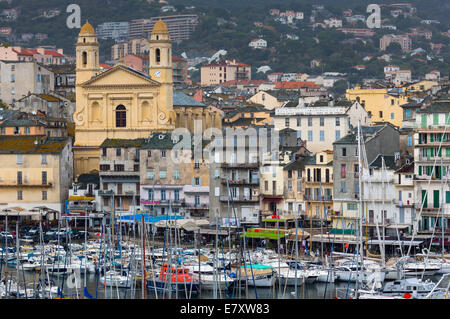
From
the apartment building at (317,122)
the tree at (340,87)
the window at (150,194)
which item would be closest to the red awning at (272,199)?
the window at (150,194)

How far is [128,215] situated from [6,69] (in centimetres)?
3777

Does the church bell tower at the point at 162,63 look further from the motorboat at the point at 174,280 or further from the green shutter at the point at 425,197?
the motorboat at the point at 174,280

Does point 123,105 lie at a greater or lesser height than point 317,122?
greater

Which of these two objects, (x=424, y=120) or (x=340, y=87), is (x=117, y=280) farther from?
(x=340, y=87)

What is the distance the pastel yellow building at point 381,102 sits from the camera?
3302 inches

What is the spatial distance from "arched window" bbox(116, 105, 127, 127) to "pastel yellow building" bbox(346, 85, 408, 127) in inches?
812

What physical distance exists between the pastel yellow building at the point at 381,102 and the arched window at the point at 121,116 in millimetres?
20623

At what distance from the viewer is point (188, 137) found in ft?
199

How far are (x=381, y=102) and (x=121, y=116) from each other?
2334 cm

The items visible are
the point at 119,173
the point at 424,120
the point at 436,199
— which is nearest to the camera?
the point at 436,199

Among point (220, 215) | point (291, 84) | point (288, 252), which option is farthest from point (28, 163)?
point (291, 84)

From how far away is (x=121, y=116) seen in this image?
70938mm

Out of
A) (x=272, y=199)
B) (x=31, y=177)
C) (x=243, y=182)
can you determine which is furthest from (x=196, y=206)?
(x=31, y=177)

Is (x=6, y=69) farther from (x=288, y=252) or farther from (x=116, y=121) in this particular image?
(x=288, y=252)
